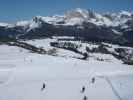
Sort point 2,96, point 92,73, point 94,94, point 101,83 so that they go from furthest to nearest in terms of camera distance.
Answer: point 92,73
point 101,83
point 94,94
point 2,96

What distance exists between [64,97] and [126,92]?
9.26 m

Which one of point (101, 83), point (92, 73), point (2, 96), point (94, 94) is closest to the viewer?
point (2, 96)

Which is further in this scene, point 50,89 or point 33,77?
point 33,77

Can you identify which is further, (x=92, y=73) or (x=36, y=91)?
(x=92, y=73)

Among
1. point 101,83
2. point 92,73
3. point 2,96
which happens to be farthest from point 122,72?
point 2,96

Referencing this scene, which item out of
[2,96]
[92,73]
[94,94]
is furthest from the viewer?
[92,73]

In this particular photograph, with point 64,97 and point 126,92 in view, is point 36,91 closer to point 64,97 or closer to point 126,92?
point 64,97

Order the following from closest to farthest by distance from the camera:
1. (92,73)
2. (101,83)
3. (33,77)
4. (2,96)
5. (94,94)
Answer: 1. (2,96)
2. (94,94)
3. (101,83)
4. (33,77)
5. (92,73)

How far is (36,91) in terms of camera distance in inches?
1359

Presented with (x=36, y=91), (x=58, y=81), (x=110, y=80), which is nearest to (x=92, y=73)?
(x=110, y=80)

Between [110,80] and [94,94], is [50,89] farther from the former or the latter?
[110,80]

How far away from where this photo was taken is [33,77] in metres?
43.4

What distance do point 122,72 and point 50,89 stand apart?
20.2m

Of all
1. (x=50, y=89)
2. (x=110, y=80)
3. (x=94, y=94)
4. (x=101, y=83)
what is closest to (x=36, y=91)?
(x=50, y=89)
